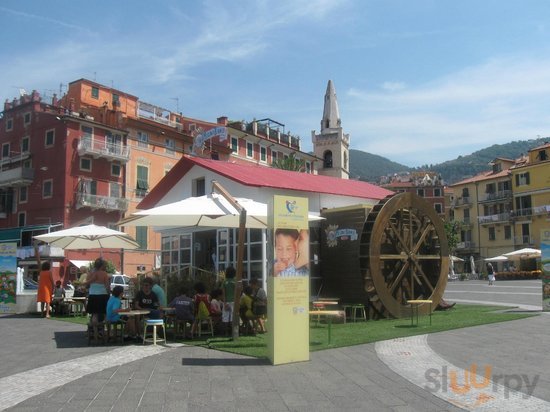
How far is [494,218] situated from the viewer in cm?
6862

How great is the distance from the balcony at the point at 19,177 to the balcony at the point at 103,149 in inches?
197

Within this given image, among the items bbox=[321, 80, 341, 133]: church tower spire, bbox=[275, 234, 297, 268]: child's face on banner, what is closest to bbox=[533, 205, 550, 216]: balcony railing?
bbox=[321, 80, 341, 133]: church tower spire

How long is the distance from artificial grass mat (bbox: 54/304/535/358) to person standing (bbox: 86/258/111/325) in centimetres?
189

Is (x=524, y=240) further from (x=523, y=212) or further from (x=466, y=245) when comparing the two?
(x=466, y=245)

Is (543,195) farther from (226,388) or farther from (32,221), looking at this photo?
(226,388)

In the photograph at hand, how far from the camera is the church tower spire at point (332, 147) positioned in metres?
74.1

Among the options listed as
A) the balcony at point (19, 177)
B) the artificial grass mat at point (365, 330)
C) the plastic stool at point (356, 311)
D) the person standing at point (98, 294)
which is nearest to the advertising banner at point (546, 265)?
the artificial grass mat at point (365, 330)

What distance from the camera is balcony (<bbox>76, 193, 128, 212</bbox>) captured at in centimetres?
4050

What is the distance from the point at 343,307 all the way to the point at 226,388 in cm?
948

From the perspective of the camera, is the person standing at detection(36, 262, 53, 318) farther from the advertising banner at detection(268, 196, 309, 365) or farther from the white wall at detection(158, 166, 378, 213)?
the advertising banner at detection(268, 196, 309, 365)

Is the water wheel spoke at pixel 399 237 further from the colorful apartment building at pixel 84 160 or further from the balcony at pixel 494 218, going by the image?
the balcony at pixel 494 218

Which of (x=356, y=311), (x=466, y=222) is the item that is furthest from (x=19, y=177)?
(x=466, y=222)

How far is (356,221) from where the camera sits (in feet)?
54.5

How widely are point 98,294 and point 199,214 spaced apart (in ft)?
8.98
